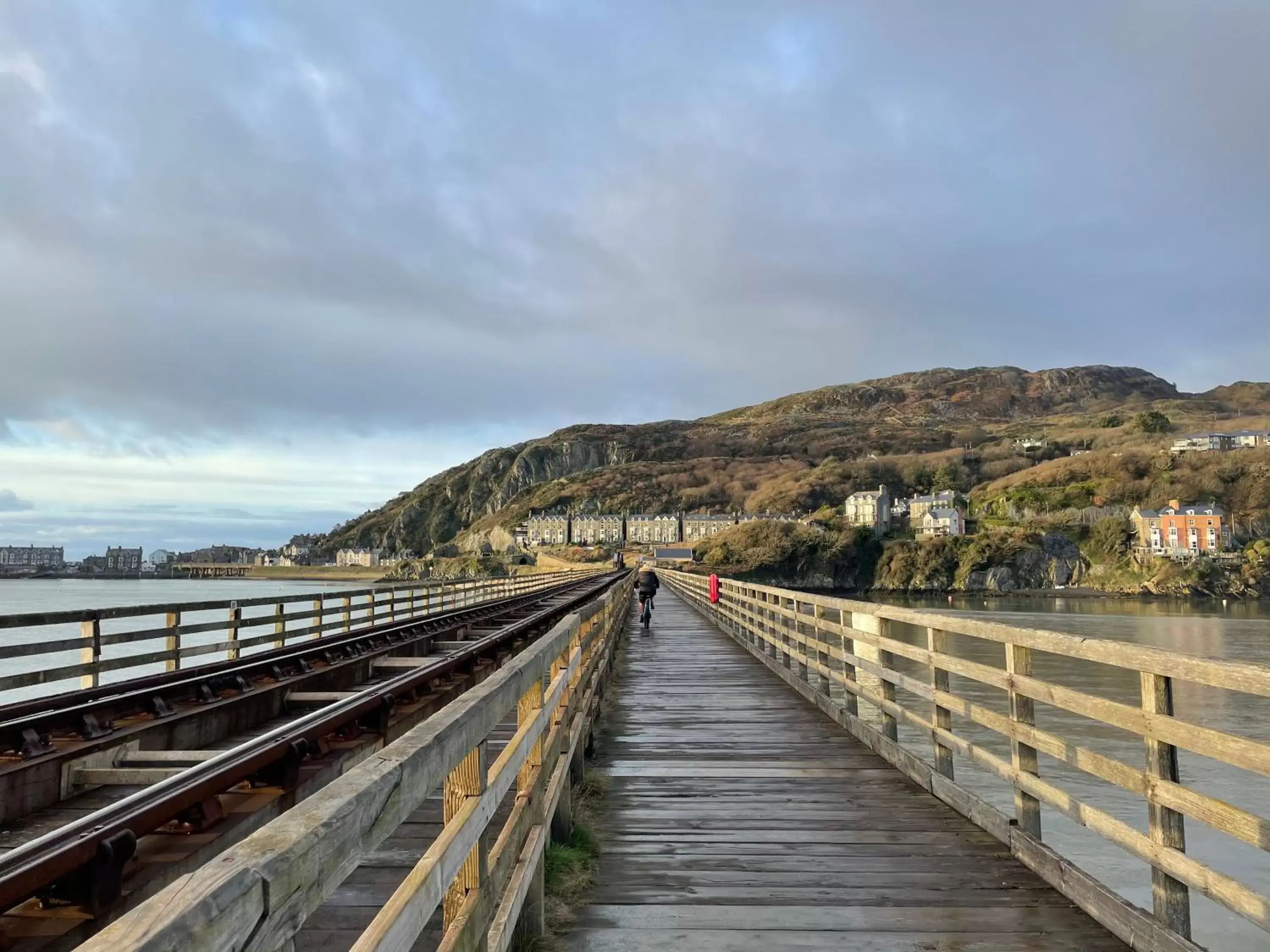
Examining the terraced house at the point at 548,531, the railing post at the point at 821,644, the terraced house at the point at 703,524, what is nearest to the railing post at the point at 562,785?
the railing post at the point at 821,644

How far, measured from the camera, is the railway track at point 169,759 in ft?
8.55

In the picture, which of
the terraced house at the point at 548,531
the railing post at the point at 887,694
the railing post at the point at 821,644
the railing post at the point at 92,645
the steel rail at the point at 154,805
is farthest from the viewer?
the terraced house at the point at 548,531

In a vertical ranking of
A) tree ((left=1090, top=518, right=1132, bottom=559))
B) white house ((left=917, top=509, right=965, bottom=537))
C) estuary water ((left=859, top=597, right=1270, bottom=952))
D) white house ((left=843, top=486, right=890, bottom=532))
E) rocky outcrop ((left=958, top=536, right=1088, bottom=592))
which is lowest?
rocky outcrop ((left=958, top=536, right=1088, bottom=592))

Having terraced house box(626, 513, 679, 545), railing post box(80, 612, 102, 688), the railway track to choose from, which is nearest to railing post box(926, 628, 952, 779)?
the railway track

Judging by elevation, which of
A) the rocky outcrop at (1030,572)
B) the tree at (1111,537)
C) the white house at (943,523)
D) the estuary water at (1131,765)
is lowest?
the rocky outcrop at (1030,572)

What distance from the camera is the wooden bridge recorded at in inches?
59.0

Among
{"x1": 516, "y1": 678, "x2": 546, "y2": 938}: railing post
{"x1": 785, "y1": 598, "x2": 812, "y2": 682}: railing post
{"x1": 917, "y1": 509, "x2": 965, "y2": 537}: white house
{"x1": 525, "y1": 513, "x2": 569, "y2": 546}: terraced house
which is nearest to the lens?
{"x1": 516, "y1": 678, "x2": 546, "y2": 938}: railing post

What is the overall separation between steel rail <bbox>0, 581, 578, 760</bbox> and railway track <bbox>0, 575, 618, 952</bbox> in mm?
17

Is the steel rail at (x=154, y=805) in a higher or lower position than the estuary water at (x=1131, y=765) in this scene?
higher

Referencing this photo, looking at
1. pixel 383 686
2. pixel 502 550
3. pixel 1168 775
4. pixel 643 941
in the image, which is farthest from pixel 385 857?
pixel 502 550

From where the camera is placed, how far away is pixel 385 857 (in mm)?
3848

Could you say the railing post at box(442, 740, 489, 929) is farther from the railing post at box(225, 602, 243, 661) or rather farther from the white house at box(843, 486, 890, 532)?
the white house at box(843, 486, 890, 532)

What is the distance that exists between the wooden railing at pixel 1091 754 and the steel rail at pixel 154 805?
11.7 ft

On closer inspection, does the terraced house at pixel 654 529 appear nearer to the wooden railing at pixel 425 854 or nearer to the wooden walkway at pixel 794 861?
the wooden walkway at pixel 794 861
